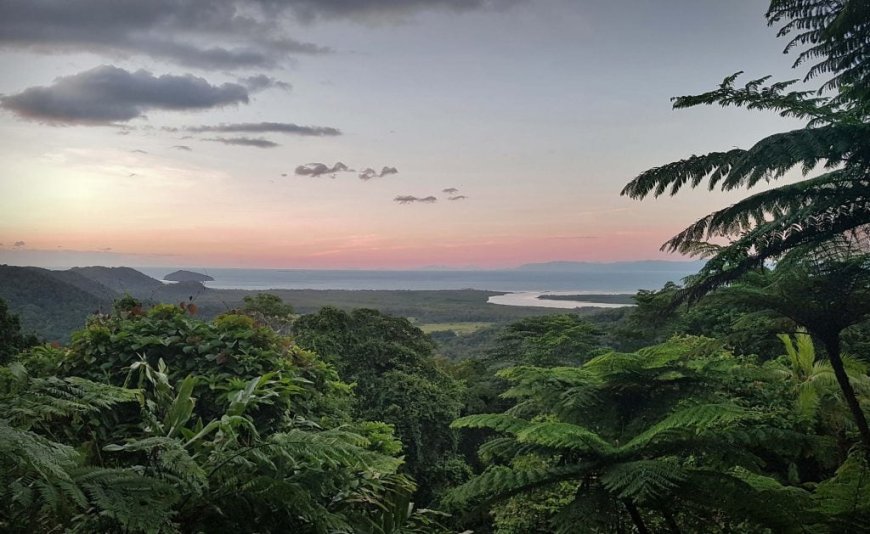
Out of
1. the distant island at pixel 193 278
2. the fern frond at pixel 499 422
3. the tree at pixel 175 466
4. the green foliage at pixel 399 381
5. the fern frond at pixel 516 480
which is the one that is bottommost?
the green foliage at pixel 399 381

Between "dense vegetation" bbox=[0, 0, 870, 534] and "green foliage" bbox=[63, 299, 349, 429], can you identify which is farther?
"green foliage" bbox=[63, 299, 349, 429]

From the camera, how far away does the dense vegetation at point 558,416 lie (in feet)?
5.77

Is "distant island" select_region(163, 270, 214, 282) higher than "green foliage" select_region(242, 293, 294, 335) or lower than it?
higher

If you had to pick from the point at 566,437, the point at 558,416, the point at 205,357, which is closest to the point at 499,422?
the point at 566,437

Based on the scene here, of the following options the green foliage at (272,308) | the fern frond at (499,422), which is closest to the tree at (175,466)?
the fern frond at (499,422)

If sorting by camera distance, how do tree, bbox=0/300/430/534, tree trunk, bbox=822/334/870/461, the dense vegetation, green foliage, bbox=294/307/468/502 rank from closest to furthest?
tree, bbox=0/300/430/534, the dense vegetation, tree trunk, bbox=822/334/870/461, green foliage, bbox=294/307/468/502

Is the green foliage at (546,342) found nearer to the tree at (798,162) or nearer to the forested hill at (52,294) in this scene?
the tree at (798,162)

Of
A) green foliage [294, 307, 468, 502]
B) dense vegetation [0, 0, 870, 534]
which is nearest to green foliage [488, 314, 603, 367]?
green foliage [294, 307, 468, 502]

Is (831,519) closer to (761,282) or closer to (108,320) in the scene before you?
(761,282)

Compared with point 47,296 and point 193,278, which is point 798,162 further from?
point 47,296

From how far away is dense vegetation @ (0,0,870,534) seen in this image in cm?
176

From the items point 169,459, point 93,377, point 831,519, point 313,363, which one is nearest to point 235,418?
point 169,459

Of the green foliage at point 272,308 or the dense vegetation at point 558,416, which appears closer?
the dense vegetation at point 558,416

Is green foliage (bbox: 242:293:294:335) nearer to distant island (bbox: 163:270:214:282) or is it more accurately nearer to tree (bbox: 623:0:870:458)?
distant island (bbox: 163:270:214:282)
